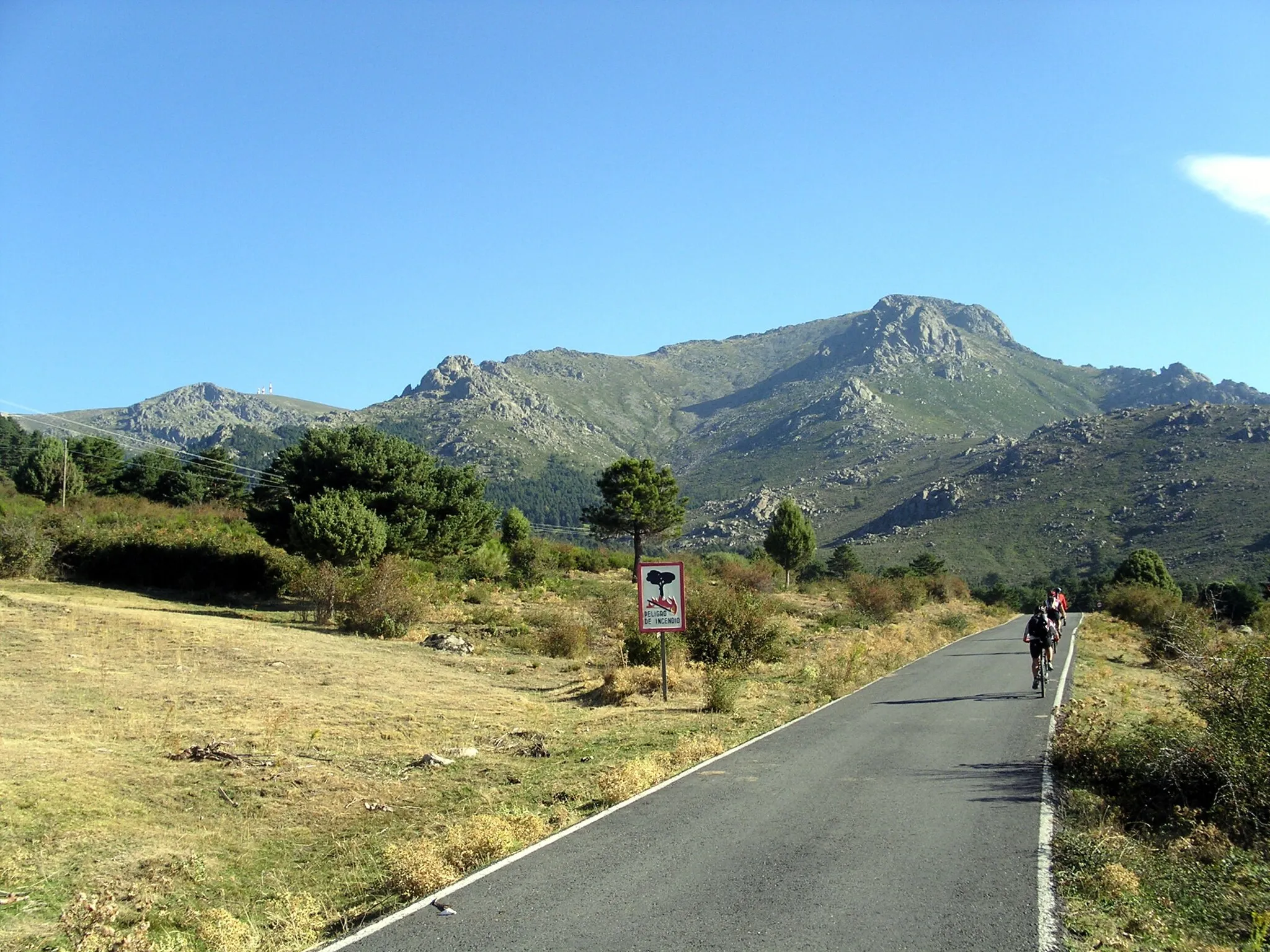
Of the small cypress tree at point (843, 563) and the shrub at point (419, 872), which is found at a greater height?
the shrub at point (419, 872)

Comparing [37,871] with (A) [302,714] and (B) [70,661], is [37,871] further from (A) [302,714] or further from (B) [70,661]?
(B) [70,661]

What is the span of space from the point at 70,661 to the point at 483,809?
12.2m

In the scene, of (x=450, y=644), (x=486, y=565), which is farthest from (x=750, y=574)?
(x=450, y=644)

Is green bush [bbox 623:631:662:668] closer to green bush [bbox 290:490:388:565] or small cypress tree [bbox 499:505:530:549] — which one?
green bush [bbox 290:490:388:565]

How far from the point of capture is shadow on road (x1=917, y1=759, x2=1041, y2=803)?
9586 millimetres

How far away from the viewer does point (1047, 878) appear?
22.2 feet

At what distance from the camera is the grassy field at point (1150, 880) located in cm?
581

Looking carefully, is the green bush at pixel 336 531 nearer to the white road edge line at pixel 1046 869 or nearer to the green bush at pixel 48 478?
the white road edge line at pixel 1046 869

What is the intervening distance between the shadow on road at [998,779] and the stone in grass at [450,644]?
17238 millimetres

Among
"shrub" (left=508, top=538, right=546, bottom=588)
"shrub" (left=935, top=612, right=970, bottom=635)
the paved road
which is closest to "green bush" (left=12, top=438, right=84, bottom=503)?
"shrub" (left=508, top=538, right=546, bottom=588)

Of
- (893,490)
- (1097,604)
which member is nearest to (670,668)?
(1097,604)

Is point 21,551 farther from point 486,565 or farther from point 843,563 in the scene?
point 843,563

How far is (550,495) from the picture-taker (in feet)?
550

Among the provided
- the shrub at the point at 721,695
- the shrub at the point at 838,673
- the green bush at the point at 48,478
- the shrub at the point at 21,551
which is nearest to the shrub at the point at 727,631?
the shrub at the point at 838,673
